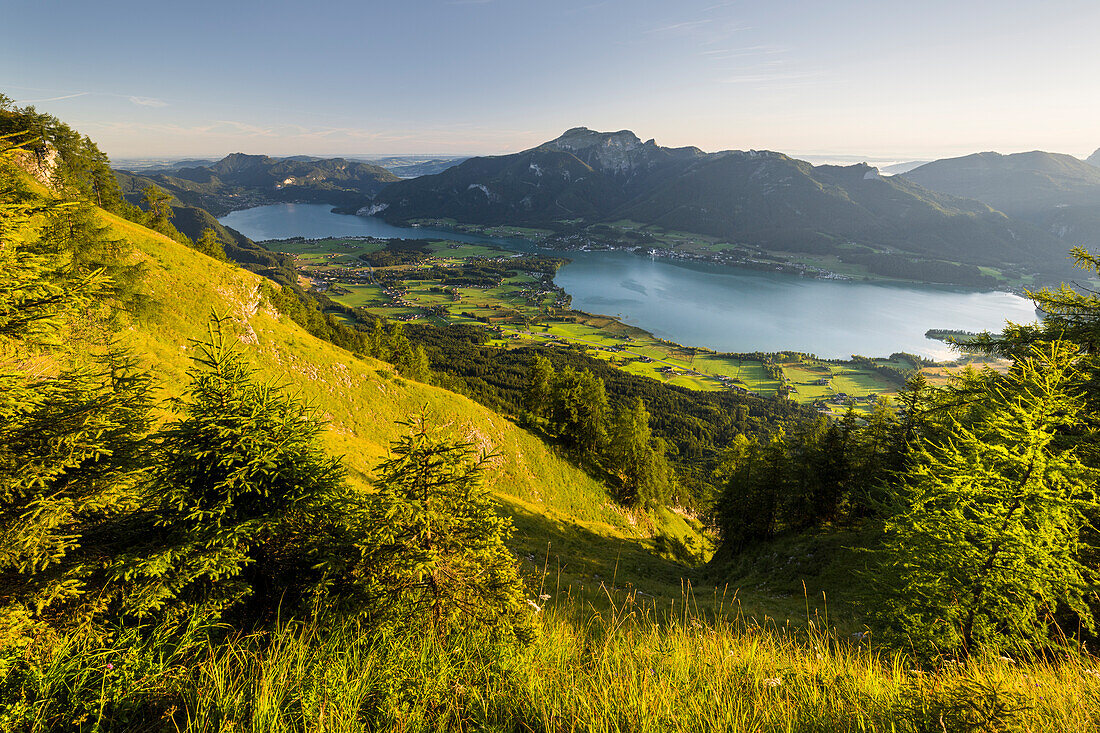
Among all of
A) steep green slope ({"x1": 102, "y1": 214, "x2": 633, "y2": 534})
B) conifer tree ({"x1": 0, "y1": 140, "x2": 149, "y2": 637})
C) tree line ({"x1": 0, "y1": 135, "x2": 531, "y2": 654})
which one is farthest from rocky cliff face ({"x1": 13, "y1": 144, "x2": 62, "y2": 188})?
tree line ({"x1": 0, "y1": 135, "x2": 531, "y2": 654})

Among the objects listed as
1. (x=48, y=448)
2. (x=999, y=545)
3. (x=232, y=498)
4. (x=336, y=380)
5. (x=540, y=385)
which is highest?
(x=48, y=448)

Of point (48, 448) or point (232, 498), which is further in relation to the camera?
point (232, 498)

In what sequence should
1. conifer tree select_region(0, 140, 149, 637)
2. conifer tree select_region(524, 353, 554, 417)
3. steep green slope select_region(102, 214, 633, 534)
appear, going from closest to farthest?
conifer tree select_region(0, 140, 149, 637)
steep green slope select_region(102, 214, 633, 534)
conifer tree select_region(524, 353, 554, 417)

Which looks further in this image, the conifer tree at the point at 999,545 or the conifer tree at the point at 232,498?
the conifer tree at the point at 999,545

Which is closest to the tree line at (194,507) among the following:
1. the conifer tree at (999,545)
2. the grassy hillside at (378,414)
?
the conifer tree at (999,545)

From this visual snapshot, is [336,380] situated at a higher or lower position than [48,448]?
lower

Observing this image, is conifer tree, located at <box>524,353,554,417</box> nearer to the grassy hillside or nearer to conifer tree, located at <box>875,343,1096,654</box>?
the grassy hillside

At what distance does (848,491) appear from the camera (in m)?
30.1

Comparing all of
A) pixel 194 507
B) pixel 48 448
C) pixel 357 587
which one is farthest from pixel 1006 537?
pixel 48 448

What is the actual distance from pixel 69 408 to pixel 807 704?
11.2 meters

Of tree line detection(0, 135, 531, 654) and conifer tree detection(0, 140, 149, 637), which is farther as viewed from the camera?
tree line detection(0, 135, 531, 654)

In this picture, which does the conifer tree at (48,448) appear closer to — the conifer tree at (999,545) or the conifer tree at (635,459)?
the conifer tree at (999,545)

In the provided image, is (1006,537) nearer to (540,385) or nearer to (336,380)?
(336,380)

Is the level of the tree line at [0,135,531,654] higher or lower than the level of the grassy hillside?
higher
